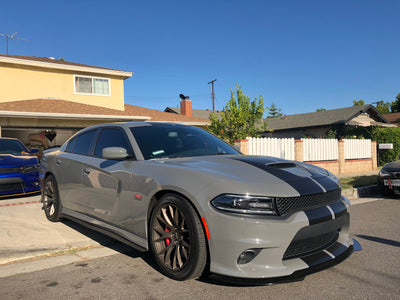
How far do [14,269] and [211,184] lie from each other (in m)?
2.40

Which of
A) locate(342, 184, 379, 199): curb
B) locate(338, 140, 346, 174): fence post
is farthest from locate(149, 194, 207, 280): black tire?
locate(338, 140, 346, 174): fence post

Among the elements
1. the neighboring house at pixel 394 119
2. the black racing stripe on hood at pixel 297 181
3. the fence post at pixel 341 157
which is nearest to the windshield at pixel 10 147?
the black racing stripe on hood at pixel 297 181

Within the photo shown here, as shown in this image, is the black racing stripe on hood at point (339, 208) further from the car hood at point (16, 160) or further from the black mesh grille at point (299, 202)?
the car hood at point (16, 160)

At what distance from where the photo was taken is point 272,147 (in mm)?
12820

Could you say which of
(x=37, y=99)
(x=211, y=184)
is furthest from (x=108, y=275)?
(x=37, y=99)

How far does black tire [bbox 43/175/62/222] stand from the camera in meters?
5.03

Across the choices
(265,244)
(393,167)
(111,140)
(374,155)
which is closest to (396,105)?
(374,155)

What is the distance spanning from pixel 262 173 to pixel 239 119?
10.8m

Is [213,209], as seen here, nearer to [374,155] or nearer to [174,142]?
[174,142]

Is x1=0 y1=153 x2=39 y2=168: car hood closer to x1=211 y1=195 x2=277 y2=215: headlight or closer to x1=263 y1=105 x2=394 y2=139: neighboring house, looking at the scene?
x1=211 y1=195 x2=277 y2=215: headlight

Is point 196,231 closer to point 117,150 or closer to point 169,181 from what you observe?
point 169,181

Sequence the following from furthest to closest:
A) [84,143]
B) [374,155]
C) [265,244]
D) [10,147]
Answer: [374,155]
[10,147]
[84,143]
[265,244]

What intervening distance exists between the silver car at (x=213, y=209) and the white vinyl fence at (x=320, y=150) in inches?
433

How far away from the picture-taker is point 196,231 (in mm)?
2750
